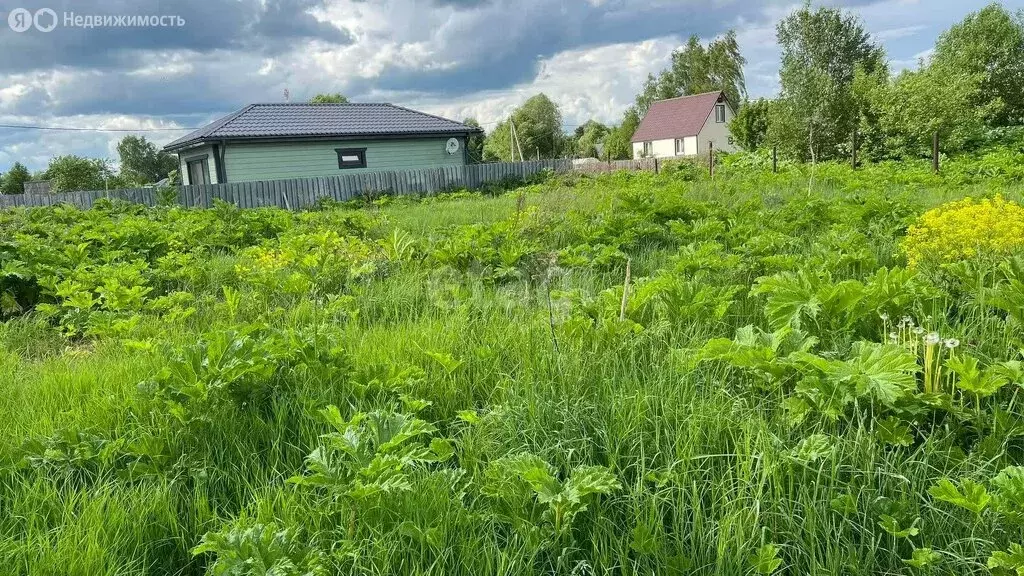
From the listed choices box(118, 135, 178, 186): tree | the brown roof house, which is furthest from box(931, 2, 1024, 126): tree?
box(118, 135, 178, 186): tree

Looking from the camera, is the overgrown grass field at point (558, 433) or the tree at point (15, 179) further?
the tree at point (15, 179)

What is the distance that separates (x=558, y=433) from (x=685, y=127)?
52.5 m

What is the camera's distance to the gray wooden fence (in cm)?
1480

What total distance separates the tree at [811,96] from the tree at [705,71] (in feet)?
88.3

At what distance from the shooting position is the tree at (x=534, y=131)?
191 feet

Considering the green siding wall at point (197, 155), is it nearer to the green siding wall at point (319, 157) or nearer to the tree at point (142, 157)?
the green siding wall at point (319, 157)

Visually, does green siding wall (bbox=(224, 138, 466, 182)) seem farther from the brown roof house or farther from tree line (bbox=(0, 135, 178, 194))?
the brown roof house

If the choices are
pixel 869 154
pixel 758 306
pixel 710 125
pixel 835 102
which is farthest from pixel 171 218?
pixel 710 125

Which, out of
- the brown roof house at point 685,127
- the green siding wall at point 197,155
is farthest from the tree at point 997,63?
the green siding wall at point 197,155

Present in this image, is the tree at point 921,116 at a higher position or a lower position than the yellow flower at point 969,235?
higher

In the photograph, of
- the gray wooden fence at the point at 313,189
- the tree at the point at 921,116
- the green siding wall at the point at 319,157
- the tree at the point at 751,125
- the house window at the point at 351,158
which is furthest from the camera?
the tree at the point at 751,125

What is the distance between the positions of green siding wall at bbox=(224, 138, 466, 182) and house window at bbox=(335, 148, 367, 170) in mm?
118

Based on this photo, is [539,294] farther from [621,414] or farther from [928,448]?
Result: [928,448]

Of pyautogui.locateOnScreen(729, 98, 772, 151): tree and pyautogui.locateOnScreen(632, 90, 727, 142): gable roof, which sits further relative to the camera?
pyautogui.locateOnScreen(632, 90, 727, 142): gable roof
